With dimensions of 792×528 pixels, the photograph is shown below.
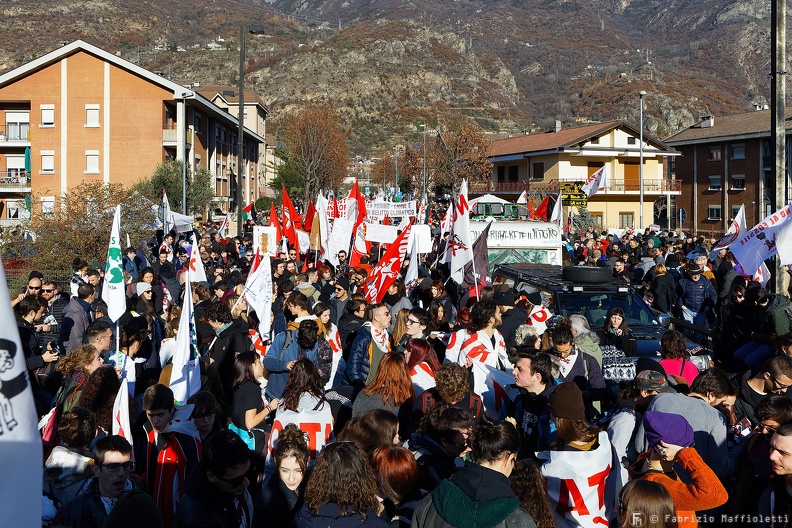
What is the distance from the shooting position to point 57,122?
145ft

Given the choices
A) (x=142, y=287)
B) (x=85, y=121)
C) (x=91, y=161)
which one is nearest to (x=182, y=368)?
(x=142, y=287)

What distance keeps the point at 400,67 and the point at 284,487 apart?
488 feet

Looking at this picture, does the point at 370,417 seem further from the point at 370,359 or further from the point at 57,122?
the point at 57,122

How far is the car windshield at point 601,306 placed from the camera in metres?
10.1

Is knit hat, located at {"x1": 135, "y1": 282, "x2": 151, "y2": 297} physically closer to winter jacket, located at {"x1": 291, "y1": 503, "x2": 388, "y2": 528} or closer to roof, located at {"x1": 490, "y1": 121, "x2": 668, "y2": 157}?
winter jacket, located at {"x1": 291, "y1": 503, "x2": 388, "y2": 528}

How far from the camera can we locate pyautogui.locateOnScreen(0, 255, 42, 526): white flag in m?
1.94

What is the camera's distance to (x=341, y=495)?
160 inches

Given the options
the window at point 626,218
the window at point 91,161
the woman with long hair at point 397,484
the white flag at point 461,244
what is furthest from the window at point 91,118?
the woman with long hair at point 397,484

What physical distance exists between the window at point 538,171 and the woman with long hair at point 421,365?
5292 centimetres

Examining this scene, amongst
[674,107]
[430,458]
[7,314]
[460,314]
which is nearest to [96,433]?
[430,458]

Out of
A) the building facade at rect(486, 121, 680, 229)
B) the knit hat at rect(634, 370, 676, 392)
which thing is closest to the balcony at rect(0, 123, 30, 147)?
the building facade at rect(486, 121, 680, 229)

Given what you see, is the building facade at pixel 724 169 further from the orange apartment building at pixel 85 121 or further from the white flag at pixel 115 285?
the white flag at pixel 115 285

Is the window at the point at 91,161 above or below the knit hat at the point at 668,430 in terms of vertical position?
above

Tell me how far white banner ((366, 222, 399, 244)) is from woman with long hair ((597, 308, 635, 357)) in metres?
7.90
